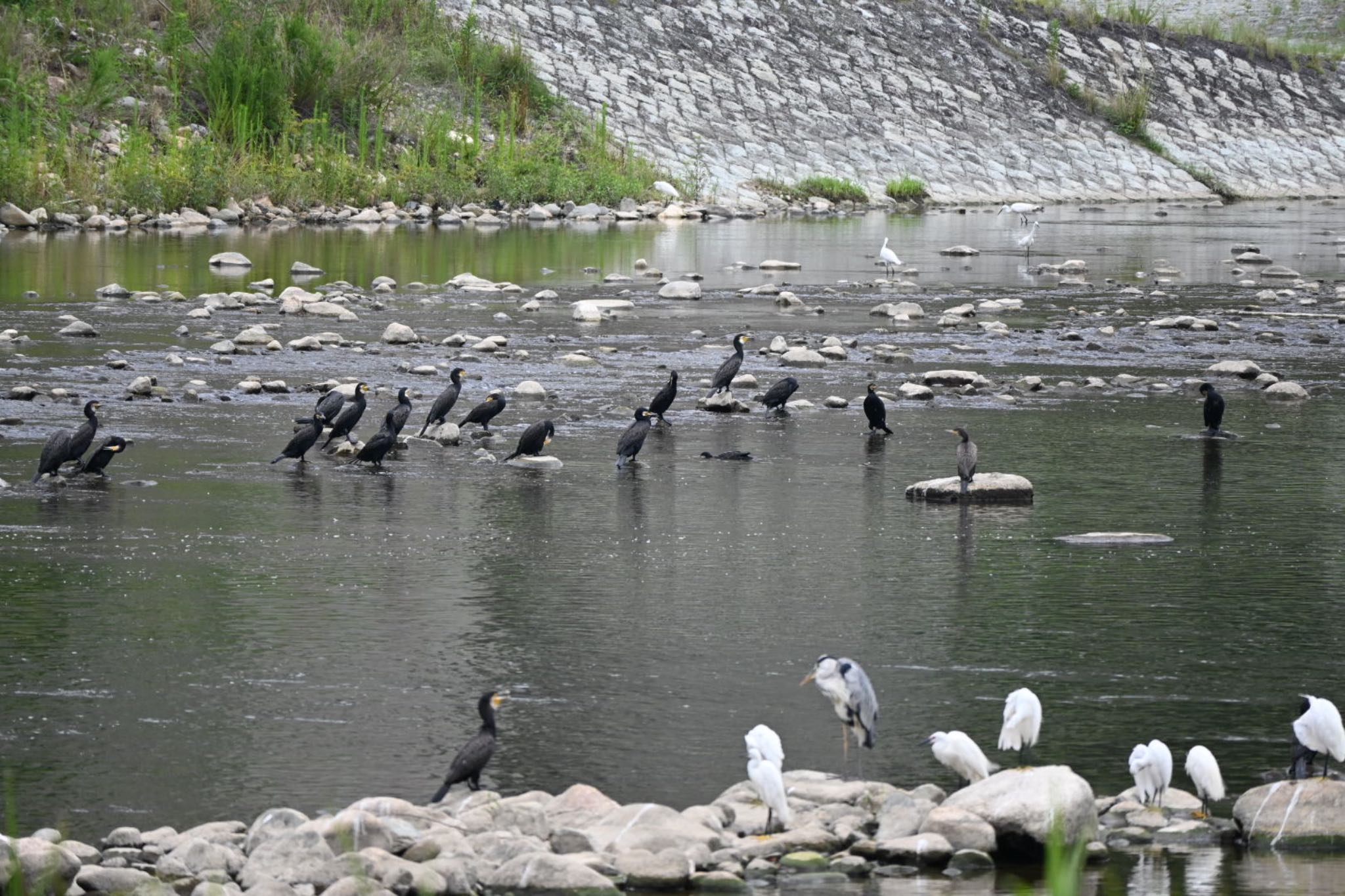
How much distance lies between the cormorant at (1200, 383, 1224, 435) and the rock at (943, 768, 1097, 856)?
293 inches

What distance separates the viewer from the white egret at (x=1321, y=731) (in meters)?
6.16

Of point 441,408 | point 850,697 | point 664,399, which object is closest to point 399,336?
point 664,399

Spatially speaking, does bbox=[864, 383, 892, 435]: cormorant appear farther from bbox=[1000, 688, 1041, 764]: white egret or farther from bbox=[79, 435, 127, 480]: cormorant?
bbox=[1000, 688, 1041, 764]: white egret

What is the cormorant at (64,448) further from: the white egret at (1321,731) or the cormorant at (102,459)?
the white egret at (1321,731)

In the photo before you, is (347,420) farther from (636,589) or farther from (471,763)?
(471,763)

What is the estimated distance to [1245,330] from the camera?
19.3 m

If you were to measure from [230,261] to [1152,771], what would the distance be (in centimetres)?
1950

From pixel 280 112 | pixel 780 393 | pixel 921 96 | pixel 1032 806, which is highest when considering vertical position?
pixel 921 96

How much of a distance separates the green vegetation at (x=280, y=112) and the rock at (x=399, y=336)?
50.0 feet

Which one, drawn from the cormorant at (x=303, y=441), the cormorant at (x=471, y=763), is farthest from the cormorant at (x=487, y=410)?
the cormorant at (x=471, y=763)

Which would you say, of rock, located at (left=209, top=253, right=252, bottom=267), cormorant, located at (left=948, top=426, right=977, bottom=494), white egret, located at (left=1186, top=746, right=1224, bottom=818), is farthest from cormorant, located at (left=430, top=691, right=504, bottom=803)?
rock, located at (left=209, top=253, right=252, bottom=267)

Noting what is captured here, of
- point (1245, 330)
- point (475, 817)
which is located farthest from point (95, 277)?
point (475, 817)

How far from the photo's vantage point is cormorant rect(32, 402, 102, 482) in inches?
431

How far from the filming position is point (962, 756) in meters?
6.17
